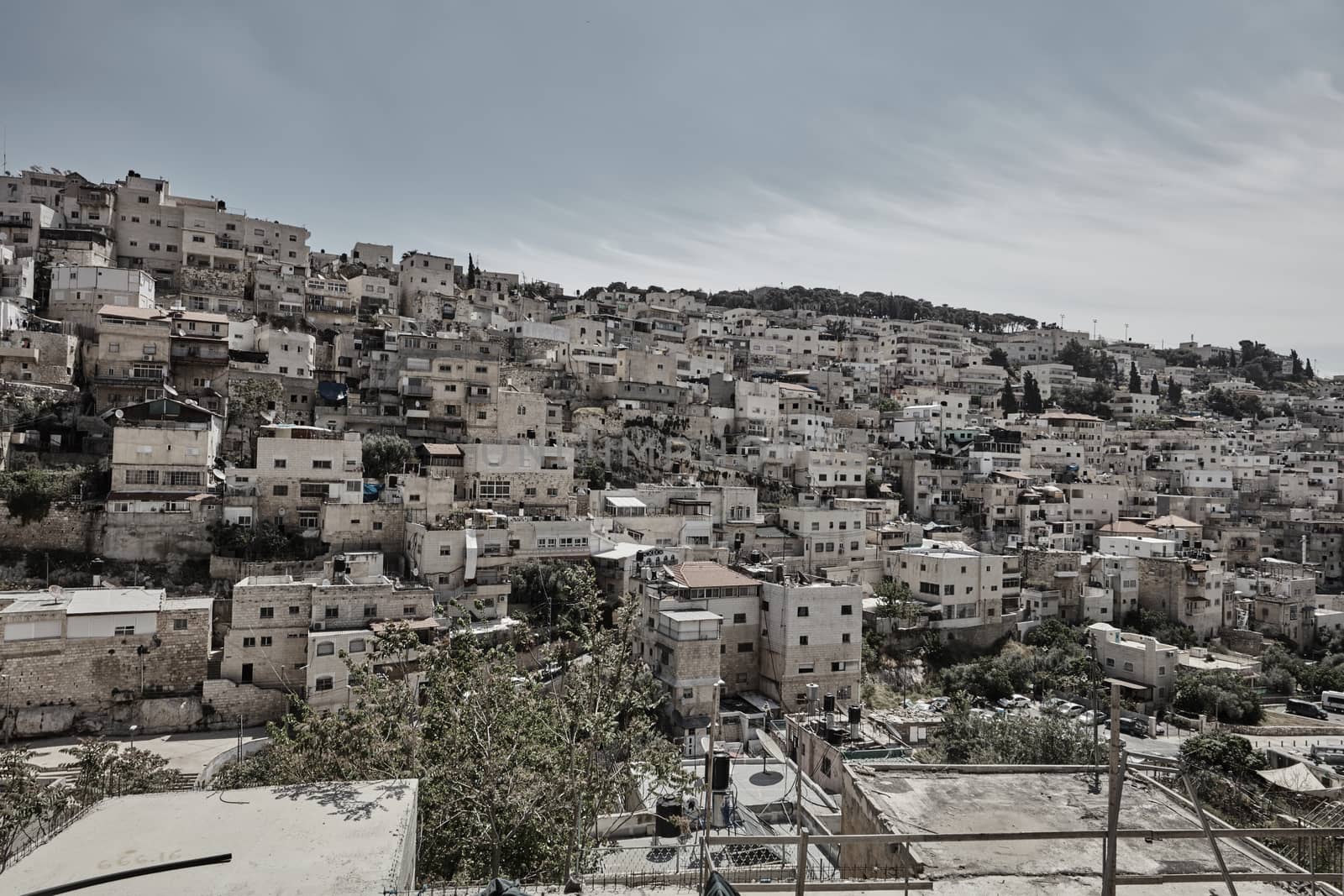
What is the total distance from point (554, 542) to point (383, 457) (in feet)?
29.0

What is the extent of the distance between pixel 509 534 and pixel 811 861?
62.4 feet

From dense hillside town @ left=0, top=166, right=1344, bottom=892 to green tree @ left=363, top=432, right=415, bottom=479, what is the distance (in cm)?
15

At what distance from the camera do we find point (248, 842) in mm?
7125

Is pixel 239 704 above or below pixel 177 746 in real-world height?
above

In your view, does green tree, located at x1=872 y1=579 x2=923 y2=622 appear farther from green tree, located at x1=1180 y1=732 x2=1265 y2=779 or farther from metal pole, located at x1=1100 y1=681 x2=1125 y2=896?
metal pole, located at x1=1100 y1=681 x2=1125 y2=896

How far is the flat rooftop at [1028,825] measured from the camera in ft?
24.8

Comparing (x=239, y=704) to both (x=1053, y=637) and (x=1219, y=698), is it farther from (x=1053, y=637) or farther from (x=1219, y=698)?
(x=1219, y=698)

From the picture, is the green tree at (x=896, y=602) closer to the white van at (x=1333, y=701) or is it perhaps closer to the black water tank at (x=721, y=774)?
the white van at (x=1333, y=701)

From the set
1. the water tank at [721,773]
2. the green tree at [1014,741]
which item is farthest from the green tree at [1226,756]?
the water tank at [721,773]

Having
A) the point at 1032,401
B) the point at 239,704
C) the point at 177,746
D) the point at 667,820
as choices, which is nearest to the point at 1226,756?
the point at 667,820

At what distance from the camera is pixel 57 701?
70.1ft

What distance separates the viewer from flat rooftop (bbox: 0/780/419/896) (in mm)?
6438

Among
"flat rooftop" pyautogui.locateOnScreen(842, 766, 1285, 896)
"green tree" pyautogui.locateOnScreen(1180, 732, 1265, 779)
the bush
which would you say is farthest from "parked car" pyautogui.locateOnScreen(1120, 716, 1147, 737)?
"flat rooftop" pyautogui.locateOnScreen(842, 766, 1285, 896)

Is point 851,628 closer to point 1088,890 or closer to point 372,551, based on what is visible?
Answer: point 372,551
